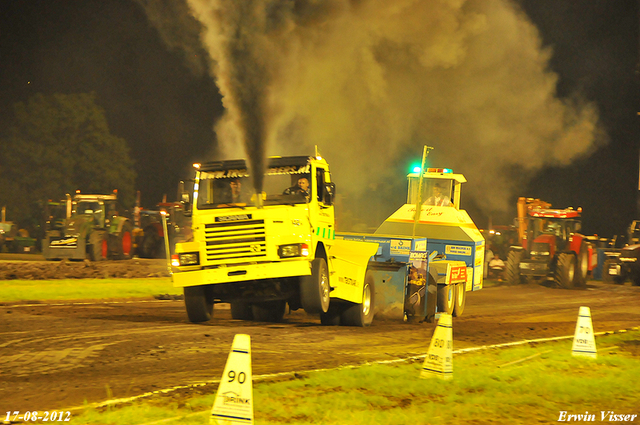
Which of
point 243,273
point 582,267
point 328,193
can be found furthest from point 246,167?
point 582,267

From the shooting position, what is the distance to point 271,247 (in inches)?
531

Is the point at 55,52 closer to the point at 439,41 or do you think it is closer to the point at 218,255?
the point at 439,41

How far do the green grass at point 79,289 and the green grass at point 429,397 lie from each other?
42.6 ft

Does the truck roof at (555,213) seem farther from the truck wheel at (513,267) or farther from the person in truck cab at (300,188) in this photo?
the person in truck cab at (300,188)

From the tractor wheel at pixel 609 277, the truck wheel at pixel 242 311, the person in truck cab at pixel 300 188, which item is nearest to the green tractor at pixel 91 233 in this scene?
the truck wheel at pixel 242 311

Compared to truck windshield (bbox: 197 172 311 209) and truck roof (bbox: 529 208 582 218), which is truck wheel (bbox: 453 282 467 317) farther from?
truck roof (bbox: 529 208 582 218)

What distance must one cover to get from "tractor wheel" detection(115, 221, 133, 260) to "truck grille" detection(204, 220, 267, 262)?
22.2 m

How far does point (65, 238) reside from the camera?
32906mm

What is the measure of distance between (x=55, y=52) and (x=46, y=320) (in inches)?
2279

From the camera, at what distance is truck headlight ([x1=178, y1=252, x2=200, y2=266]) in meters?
13.6

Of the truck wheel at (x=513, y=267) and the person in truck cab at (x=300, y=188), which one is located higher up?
the person in truck cab at (x=300, y=188)

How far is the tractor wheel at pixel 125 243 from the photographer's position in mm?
34781

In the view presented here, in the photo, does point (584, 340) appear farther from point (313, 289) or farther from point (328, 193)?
point (328, 193)

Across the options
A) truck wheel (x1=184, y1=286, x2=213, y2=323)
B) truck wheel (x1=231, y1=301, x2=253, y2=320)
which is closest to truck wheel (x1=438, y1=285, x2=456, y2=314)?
truck wheel (x1=231, y1=301, x2=253, y2=320)
